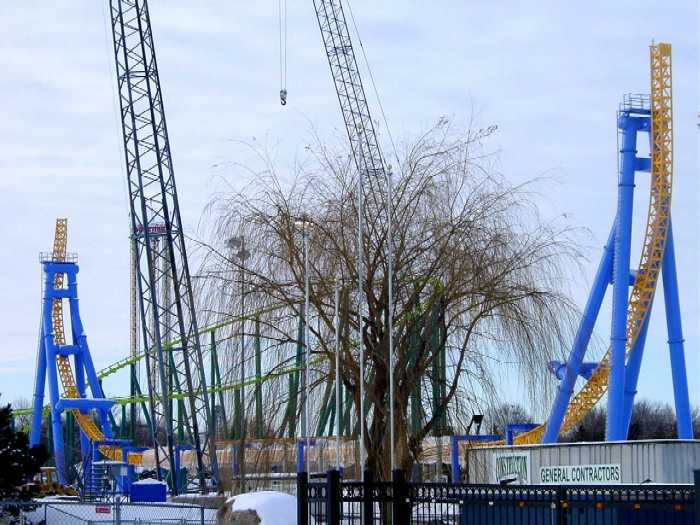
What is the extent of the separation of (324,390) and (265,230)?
3.48 meters

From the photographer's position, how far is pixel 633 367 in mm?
45562

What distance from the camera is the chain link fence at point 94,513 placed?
2367cm

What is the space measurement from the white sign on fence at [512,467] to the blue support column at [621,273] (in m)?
16.9

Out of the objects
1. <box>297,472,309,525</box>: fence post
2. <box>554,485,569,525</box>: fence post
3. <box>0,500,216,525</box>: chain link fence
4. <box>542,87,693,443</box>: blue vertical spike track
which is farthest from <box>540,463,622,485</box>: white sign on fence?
<box>542,87,693,443</box>: blue vertical spike track

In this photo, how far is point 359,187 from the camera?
24.7m

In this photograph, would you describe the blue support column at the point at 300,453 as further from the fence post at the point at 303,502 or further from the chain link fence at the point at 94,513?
the fence post at the point at 303,502

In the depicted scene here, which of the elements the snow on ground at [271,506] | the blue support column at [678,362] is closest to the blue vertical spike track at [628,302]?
the blue support column at [678,362]

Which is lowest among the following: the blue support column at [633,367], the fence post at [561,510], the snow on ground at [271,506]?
the snow on ground at [271,506]

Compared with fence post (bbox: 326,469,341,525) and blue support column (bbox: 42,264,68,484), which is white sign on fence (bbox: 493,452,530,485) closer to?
fence post (bbox: 326,469,341,525)

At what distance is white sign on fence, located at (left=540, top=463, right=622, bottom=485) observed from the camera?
74.1 ft

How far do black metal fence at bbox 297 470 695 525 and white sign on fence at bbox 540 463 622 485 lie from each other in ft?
19.1

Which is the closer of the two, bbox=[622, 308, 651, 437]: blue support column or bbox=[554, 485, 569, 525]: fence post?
bbox=[554, 485, 569, 525]: fence post

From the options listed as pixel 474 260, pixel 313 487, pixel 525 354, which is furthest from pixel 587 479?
pixel 313 487

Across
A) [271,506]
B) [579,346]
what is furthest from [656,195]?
[271,506]
